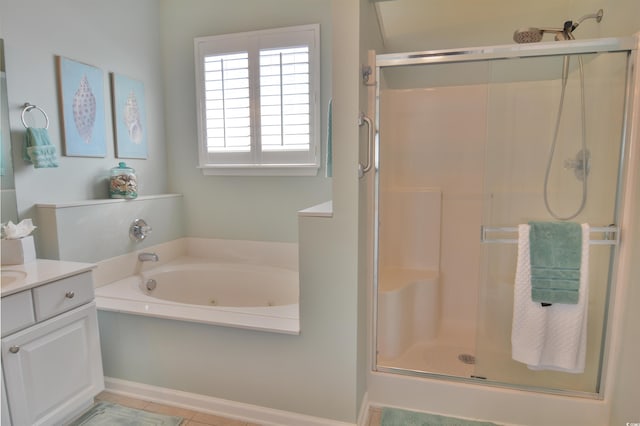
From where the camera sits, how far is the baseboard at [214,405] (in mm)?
1782

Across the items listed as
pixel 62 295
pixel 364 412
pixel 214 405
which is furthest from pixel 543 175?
pixel 62 295

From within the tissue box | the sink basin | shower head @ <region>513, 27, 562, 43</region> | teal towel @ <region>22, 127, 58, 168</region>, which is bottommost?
the sink basin

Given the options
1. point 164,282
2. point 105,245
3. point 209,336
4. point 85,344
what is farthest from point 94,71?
point 209,336

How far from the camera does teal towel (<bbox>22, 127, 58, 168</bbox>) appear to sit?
6.39 feet

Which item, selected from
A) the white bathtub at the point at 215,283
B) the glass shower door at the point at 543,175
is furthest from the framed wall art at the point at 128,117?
the glass shower door at the point at 543,175

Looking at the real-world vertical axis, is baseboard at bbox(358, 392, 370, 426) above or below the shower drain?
below

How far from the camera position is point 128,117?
8.71 ft

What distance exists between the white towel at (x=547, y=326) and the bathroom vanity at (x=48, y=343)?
2.16 m

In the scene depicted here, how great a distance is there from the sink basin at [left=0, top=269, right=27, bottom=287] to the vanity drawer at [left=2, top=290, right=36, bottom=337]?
13cm

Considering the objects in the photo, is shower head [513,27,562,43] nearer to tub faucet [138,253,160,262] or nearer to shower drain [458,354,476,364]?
shower drain [458,354,476,364]

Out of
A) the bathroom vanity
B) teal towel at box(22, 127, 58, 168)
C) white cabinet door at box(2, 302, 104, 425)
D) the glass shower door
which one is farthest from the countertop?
the glass shower door

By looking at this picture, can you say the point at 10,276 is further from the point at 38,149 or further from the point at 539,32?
the point at 539,32

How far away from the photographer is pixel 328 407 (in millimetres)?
1738

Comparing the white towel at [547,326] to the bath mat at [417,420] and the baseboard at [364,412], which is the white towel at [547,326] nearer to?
the bath mat at [417,420]
